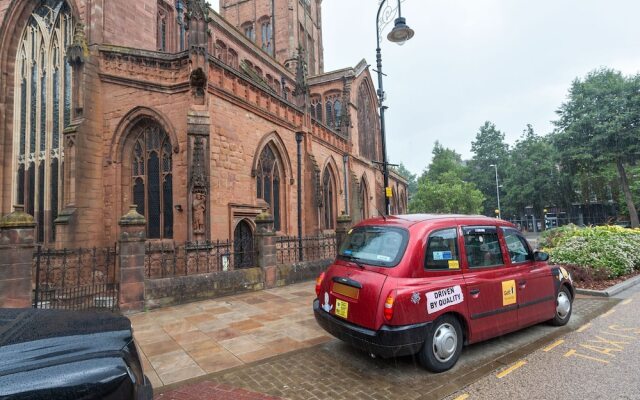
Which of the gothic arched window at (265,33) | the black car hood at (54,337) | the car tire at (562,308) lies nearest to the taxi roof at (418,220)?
the car tire at (562,308)

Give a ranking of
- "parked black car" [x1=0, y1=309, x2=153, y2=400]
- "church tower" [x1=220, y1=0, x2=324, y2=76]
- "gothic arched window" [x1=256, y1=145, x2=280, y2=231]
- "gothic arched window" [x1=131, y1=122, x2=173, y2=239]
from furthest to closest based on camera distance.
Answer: "church tower" [x1=220, y1=0, x2=324, y2=76]
"gothic arched window" [x1=256, y1=145, x2=280, y2=231]
"gothic arched window" [x1=131, y1=122, x2=173, y2=239]
"parked black car" [x1=0, y1=309, x2=153, y2=400]

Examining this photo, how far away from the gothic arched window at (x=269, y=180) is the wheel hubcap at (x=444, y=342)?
38.6ft

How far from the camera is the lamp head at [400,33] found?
9.64m

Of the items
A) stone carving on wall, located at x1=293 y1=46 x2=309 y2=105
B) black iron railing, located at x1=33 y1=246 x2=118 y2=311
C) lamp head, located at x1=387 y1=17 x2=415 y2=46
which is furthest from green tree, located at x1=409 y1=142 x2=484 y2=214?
black iron railing, located at x1=33 y1=246 x2=118 y2=311

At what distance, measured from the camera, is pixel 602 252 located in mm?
9945

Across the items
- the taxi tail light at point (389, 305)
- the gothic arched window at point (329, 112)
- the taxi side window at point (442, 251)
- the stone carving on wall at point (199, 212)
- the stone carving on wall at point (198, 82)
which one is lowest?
the taxi tail light at point (389, 305)

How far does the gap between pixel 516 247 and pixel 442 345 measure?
2151 mm

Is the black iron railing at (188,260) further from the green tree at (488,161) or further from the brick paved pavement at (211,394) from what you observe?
the green tree at (488,161)

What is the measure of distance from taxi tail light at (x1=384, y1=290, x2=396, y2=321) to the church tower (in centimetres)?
2984

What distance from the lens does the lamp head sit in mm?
9641

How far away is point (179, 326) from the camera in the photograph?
20.3ft

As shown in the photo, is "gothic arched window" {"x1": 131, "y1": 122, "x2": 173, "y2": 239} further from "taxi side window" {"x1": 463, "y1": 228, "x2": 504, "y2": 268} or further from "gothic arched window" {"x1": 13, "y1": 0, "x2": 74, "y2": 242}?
"taxi side window" {"x1": 463, "y1": 228, "x2": 504, "y2": 268}

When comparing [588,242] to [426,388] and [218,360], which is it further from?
[218,360]

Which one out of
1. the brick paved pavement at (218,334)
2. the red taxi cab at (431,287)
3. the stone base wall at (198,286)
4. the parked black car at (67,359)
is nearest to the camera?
the parked black car at (67,359)
